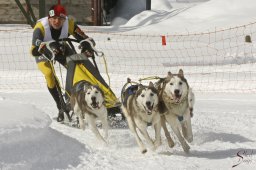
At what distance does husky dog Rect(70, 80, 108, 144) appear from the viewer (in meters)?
6.21

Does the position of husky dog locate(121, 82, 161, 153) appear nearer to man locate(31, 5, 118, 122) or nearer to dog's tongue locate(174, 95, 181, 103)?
dog's tongue locate(174, 95, 181, 103)

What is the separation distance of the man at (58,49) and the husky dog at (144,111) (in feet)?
3.02

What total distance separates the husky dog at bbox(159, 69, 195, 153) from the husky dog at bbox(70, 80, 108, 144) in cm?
74

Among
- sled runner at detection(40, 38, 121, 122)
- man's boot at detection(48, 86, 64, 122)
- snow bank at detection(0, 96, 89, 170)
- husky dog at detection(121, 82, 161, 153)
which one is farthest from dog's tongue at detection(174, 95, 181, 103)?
man's boot at detection(48, 86, 64, 122)

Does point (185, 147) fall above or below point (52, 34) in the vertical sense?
below

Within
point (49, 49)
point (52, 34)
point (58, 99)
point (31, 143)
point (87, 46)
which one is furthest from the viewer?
point (58, 99)

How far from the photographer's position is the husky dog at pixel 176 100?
229 inches

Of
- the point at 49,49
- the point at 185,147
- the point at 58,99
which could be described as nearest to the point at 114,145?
the point at 185,147

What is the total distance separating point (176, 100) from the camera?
5859 millimetres

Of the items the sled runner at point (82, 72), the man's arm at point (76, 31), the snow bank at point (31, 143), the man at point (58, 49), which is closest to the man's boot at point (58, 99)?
the man at point (58, 49)

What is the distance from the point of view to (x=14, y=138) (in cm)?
509

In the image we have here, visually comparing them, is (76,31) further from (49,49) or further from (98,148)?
(98,148)

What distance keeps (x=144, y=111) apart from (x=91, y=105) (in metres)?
0.73

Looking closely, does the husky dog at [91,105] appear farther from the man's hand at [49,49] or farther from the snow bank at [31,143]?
the man's hand at [49,49]
